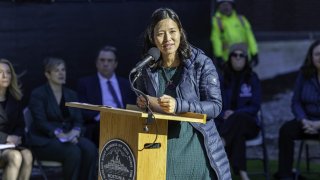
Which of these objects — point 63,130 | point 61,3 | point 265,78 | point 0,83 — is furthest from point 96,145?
point 265,78

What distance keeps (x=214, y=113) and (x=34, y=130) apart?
3.85 meters

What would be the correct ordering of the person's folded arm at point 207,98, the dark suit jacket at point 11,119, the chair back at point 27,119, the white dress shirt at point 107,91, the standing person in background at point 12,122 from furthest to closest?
the white dress shirt at point 107,91 → the chair back at point 27,119 → the dark suit jacket at point 11,119 → the standing person in background at point 12,122 → the person's folded arm at point 207,98

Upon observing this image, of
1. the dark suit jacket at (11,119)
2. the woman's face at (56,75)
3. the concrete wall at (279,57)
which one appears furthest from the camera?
the concrete wall at (279,57)

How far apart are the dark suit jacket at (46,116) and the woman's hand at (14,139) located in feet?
0.63

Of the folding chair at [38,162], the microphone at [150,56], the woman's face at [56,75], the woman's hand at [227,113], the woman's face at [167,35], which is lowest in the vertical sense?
the folding chair at [38,162]

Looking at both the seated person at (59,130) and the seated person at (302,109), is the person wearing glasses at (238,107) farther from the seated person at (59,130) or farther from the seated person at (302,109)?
the seated person at (59,130)

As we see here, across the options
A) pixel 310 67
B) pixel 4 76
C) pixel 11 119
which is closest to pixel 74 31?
pixel 4 76

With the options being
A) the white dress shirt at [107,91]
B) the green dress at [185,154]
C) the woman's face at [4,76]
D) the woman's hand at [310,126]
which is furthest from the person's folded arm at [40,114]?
the green dress at [185,154]

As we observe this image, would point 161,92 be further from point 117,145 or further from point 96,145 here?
point 96,145

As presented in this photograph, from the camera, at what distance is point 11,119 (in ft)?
24.2

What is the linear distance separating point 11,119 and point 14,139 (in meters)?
0.22

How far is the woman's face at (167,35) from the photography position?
4117 millimetres

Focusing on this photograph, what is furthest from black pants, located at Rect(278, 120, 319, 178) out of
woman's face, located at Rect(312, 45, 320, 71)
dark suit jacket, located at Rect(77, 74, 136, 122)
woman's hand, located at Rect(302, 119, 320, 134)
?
dark suit jacket, located at Rect(77, 74, 136, 122)

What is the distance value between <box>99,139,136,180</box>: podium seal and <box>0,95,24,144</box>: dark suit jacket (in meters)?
3.31
